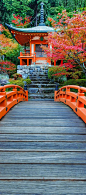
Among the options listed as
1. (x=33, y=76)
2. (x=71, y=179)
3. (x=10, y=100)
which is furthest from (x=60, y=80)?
(x=71, y=179)

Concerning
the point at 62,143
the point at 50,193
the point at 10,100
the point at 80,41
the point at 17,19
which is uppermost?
the point at 17,19

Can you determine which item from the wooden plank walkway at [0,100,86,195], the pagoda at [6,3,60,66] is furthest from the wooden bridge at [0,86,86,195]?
the pagoda at [6,3,60,66]

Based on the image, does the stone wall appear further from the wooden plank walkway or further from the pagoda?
the wooden plank walkway

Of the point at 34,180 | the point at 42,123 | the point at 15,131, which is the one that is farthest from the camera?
the point at 42,123

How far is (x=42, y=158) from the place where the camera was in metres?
2.05

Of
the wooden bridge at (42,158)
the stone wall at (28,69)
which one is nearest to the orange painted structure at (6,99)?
the wooden bridge at (42,158)

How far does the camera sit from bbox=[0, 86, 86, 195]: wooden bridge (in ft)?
5.27

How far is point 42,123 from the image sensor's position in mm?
3357

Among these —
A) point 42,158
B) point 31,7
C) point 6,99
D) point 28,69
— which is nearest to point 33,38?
point 28,69

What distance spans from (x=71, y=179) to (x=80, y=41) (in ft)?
25.3

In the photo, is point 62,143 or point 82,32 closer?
point 62,143

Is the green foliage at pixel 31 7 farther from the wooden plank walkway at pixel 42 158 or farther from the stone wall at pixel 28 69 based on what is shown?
the wooden plank walkway at pixel 42 158

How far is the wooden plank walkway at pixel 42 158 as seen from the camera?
1.60m

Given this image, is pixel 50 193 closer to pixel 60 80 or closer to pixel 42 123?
pixel 42 123
